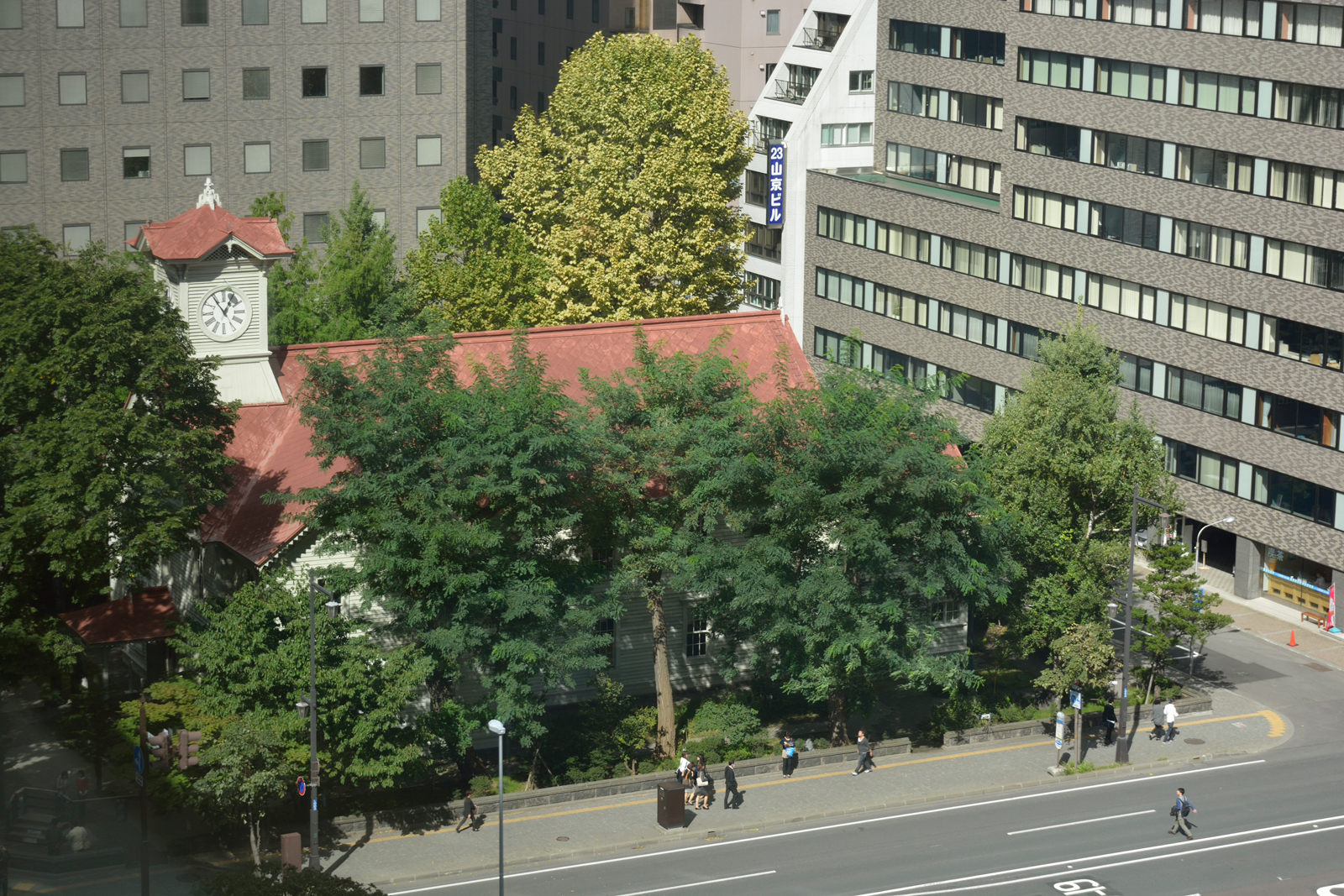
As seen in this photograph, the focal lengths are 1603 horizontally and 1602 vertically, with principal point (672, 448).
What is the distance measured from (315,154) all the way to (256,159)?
110 inches

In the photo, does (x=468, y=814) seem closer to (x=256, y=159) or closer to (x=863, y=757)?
(x=863, y=757)

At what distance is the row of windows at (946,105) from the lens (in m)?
77.6

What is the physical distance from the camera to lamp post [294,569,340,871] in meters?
39.9

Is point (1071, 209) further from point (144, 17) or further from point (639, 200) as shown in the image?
point (144, 17)

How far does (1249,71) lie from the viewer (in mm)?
63281

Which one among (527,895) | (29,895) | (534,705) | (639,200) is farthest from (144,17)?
(29,895)

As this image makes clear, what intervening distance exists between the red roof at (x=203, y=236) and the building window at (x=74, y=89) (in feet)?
83.7

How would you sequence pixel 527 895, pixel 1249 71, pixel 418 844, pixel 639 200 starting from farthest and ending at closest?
pixel 639 200 → pixel 1249 71 → pixel 418 844 → pixel 527 895

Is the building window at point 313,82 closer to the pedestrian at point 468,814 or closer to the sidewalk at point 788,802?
the sidewalk at point 788,802

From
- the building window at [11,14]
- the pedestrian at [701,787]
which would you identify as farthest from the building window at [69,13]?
the pedestrian at [701,787]

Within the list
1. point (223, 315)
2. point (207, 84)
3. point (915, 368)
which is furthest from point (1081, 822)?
point (207, 84)

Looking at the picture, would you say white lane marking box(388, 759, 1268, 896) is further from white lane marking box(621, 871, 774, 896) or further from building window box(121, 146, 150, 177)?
building window box(121, 146, 150, 177)

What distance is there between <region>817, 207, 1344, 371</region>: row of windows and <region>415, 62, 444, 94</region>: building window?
71.2ft

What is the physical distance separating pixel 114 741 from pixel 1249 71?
159 feet
